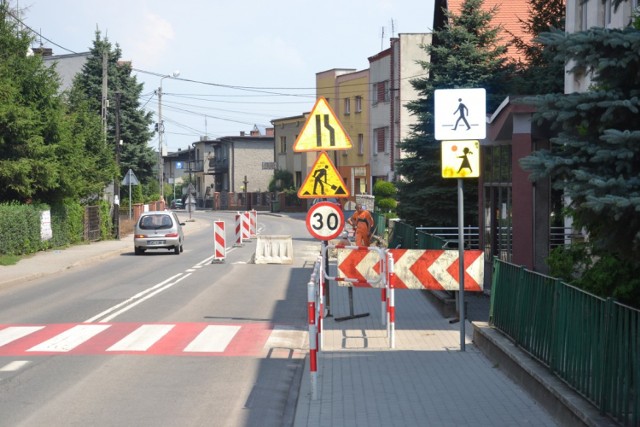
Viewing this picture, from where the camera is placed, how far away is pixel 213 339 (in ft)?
45.5

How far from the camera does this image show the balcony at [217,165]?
114 meters

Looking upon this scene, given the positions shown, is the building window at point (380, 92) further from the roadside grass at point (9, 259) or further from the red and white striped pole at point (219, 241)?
the roadside grass at point (9, 259)

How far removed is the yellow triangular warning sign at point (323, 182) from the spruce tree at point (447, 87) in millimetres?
14785

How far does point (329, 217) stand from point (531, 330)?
490cm

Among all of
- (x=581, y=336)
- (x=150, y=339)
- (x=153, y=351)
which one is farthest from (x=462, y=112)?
(x=150, y=339)

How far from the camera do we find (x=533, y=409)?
8617 millimetres

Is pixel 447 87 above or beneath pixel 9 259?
above

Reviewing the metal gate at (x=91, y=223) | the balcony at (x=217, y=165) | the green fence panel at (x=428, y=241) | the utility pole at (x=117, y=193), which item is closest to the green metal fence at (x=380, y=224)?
the utility pole at (x=117, y=193)

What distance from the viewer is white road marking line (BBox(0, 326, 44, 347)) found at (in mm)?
13781

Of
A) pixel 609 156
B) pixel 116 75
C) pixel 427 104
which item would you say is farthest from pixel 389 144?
pixel 609 156

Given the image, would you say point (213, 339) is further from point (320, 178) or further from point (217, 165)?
point (217, 165)

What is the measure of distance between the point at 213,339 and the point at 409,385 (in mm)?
4613

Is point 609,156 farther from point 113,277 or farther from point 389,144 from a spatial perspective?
point 389,144

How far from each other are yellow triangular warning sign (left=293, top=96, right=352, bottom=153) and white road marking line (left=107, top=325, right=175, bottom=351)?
346cm
